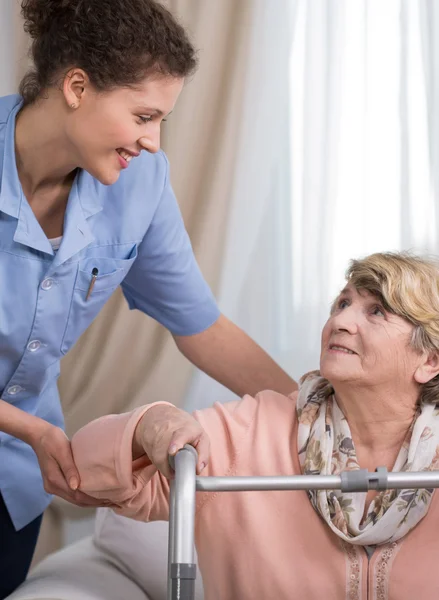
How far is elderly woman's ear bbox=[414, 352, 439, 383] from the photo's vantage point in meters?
1.78

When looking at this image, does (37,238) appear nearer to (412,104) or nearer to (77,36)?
(77,36)

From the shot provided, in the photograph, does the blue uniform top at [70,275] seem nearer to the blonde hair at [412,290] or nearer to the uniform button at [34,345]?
the uniform button at [34,345]

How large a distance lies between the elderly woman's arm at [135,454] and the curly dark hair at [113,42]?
569mm

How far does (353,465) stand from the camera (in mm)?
1733

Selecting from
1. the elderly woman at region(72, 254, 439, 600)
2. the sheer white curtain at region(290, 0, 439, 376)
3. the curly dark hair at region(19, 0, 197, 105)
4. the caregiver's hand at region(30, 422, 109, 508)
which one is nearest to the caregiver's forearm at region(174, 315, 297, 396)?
the elderly woman at region(72, 254, 439, 600)

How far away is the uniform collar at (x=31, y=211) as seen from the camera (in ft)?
5.35

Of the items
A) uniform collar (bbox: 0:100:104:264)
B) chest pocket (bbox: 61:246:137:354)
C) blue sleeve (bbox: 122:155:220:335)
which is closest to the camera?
uniform collar (bbox: 0:100:104:264)

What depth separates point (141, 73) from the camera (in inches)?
59.6

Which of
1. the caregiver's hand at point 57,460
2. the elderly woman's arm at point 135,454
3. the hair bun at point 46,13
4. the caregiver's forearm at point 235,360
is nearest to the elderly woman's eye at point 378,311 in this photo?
the caregiver's forearm at point 235,360

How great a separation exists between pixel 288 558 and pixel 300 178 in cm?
165

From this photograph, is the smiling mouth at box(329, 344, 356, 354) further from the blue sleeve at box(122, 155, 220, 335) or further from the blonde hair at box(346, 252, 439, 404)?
the blue sleeve at box(122, 155, 220, 335)

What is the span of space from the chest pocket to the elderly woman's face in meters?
0.44

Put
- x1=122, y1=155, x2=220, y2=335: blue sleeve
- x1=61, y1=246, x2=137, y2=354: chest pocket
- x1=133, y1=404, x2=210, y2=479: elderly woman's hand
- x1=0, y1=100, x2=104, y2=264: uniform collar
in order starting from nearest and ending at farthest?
x1=133, y1=404, x2=210, y2=479: elderly woman's hand → x1=0, y1=100, x2=104, y2=264: uniform collar → x1=61, y1=246, x2=137, y2=354: chest pocket → x1=122, y1=155, x2=220, y2=335: blue sleeve

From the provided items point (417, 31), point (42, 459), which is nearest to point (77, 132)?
point (42, 459)
